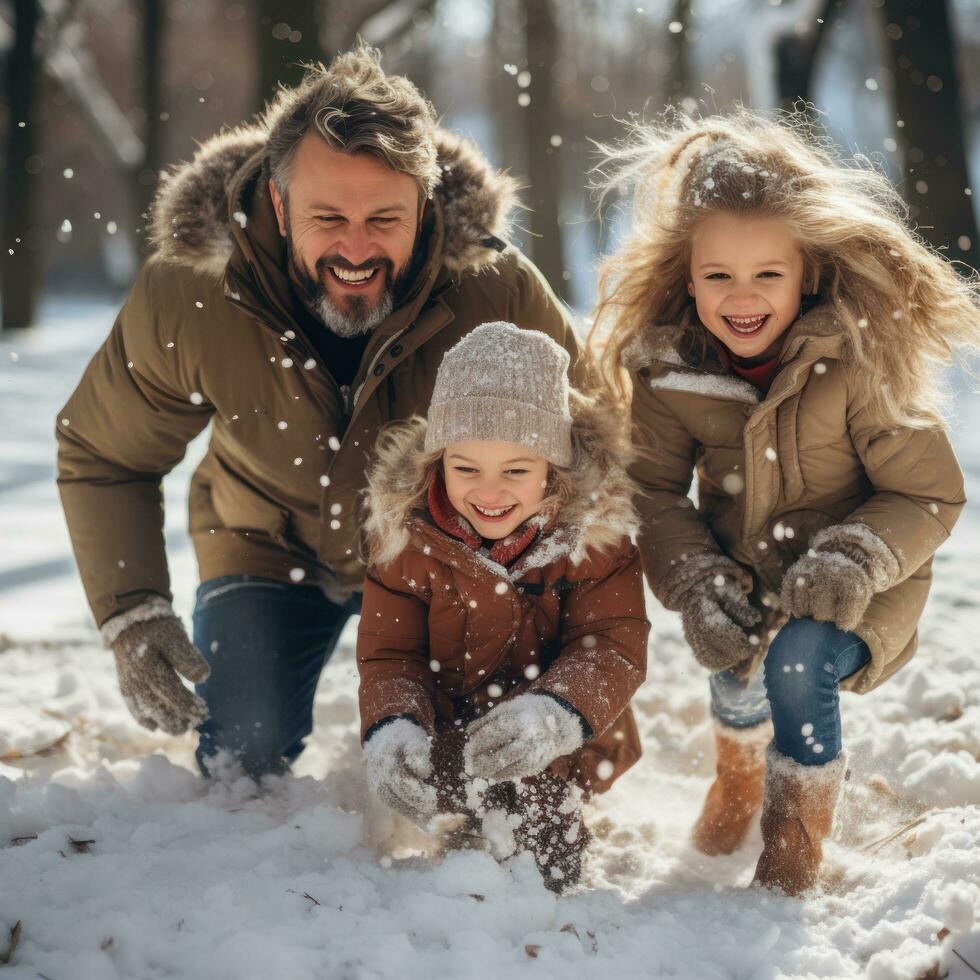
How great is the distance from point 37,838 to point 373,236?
1.76 meters

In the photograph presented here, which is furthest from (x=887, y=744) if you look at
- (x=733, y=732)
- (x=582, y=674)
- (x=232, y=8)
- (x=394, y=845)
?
(x=232, y=8)

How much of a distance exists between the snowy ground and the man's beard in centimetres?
131

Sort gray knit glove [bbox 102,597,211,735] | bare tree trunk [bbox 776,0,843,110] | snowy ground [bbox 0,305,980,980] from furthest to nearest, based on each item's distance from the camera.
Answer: bare tree trunk [bbox 776,0,843,110]
gray knit glove [bbox 102,597,211,735]
snowy ground [bbox 0,305,980,980]

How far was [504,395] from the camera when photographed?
2678mm

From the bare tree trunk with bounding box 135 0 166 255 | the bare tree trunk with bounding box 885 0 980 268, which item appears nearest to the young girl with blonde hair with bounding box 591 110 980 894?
the bare tree trunk with bounding box 885 0 980 268

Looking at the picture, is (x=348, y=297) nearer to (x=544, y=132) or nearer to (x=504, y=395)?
(x=504, y=395)

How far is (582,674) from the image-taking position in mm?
2676

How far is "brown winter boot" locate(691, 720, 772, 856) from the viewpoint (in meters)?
3.10

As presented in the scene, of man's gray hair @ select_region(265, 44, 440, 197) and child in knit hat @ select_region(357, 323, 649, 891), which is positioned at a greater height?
man's gray hair @ select_region(265, 44, 440, 197)

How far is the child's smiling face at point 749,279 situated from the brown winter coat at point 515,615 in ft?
1.38

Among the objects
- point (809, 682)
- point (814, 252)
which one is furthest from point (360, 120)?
point (809, 682)

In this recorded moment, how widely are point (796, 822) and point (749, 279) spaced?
1338 mm

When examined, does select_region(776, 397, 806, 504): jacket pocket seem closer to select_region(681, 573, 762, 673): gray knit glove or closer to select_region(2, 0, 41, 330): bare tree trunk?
select_region(681, 573, 762, 673): gray knit glove

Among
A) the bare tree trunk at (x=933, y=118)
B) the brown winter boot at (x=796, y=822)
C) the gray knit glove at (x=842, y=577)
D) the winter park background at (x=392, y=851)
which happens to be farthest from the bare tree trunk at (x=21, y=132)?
the brown winter boot at (x=796, y=822)
